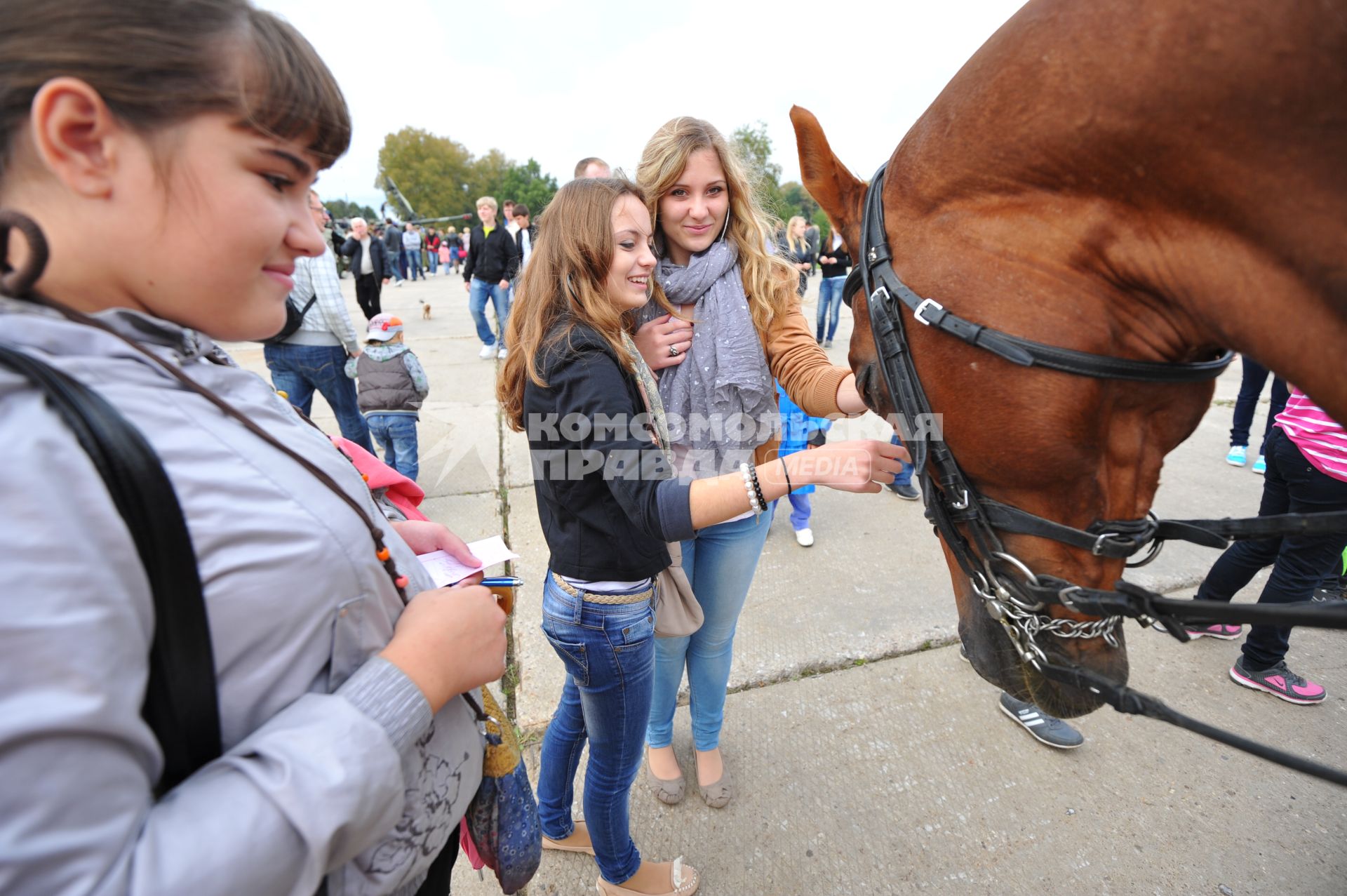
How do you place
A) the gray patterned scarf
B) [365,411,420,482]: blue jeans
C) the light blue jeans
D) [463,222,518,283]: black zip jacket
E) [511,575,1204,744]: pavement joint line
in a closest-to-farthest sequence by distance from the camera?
the gray patterned scarf → [511,575,1204,744]: pavement joint line → [365,411,420,482]: blue jeans → [463,222,518,283]: black zip jacket → the light blue jeans

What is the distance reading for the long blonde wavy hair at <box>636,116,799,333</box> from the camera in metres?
1.85

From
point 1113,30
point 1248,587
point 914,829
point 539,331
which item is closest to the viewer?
point 1113,30

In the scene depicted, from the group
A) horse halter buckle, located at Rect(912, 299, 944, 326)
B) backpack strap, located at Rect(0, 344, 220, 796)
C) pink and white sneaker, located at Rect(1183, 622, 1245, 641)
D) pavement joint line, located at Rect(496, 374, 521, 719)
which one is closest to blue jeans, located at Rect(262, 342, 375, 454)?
pavement joint line, located at Rect(496, 374, 521, 719)

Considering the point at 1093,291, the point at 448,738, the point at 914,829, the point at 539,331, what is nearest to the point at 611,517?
the point at 539,331

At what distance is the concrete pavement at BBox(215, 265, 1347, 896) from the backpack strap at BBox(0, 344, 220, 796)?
1.81m

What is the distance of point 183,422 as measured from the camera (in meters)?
0.66

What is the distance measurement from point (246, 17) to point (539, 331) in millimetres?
812

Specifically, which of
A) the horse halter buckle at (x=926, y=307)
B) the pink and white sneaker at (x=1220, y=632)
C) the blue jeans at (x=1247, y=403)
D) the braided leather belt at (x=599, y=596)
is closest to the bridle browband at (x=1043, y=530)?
the horse halter buckle at (x=926, y=307)

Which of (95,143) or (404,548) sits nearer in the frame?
(95,143)

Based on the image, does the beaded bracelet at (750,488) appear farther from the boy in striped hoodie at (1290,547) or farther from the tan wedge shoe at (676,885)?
the boy in striped hoodie at (1290,547)

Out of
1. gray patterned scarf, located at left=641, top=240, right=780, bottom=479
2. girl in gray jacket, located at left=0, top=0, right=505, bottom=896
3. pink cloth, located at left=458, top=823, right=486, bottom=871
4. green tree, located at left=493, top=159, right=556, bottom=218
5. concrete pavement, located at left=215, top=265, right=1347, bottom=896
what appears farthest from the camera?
green tree, located at left=493, top=159, right=556, bottom=218

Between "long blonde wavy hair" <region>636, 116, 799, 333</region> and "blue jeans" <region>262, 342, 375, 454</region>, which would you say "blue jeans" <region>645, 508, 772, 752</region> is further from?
"blue jeans" <region>262, 342, 375, 454</region>

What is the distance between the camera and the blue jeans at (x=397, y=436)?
4.21 meters

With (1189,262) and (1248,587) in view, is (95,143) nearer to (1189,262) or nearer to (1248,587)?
(1189,262)
